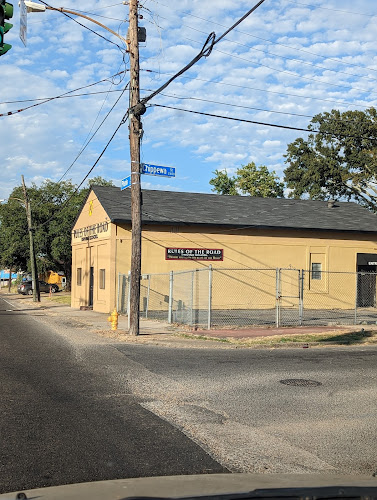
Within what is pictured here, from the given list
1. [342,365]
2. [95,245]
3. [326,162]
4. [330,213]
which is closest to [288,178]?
[326,162]

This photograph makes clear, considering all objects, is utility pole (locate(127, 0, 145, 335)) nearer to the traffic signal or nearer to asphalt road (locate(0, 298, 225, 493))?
asphalt road (locate(0, 298, 225, 493))

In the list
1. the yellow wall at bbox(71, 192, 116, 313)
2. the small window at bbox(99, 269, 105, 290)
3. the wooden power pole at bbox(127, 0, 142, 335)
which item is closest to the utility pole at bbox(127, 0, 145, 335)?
the wooden power pole at bbox(127, 0, 142, 335)

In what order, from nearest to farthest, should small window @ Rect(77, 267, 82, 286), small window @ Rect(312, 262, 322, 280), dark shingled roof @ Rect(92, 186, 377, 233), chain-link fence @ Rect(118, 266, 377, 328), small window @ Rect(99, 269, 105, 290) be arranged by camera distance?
chain-link fence @ Rect(118, 266, 377, 328), dark shingled roof @ Rect(92, 186, 377, 233), small window @ Rect(99, 269, 105, 290), small window @ Rect(312, 262, 322, 280), small window @ Rect(77, 267, 82, 286)

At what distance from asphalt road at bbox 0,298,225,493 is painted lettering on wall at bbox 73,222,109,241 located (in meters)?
18.1

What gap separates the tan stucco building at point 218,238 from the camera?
94.1 ft

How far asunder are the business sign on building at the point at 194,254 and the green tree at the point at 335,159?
21.7m

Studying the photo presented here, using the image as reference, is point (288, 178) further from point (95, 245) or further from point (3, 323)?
point (3, 323)

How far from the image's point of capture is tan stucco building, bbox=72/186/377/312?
28.7 metres

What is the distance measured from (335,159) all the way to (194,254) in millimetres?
24794

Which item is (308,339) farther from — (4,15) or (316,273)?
(316,273)

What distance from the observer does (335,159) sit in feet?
162

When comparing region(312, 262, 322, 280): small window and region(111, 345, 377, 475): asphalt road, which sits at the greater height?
region(312, 262, 322, 280): small window

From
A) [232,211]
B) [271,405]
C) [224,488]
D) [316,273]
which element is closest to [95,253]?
[232,211]

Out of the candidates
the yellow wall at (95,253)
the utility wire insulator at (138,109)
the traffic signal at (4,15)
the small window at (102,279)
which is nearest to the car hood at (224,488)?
the traffic signal at (4,15)
